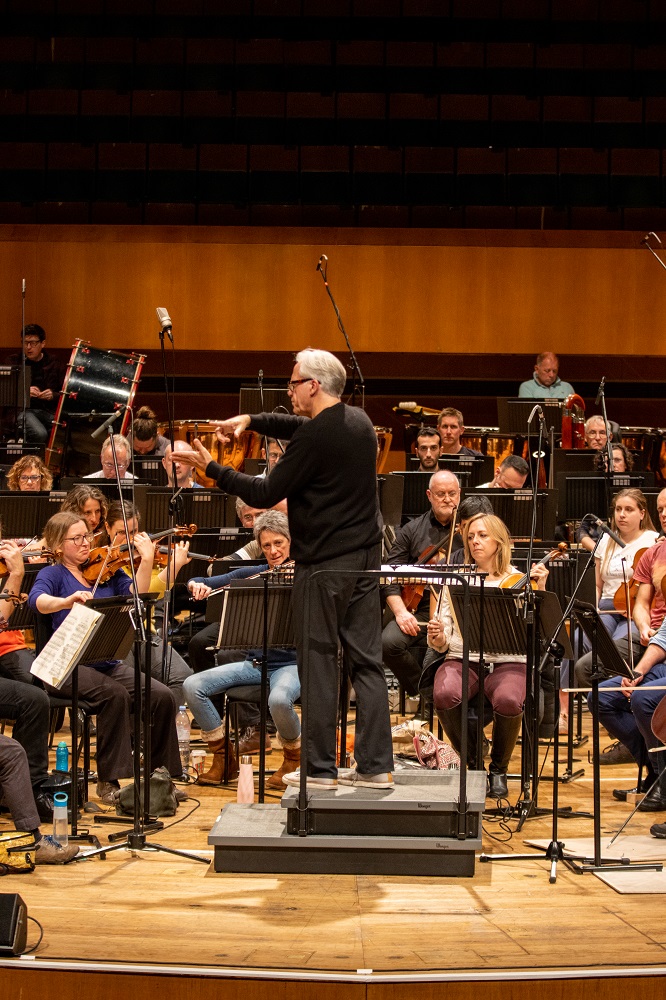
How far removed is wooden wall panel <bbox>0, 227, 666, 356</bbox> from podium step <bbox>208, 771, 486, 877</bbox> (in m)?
7.52

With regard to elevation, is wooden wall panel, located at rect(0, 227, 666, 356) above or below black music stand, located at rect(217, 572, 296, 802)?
above

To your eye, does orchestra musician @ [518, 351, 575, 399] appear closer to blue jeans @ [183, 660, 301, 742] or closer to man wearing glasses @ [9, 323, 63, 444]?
man wearing glasses @ [9, 323, 63, 444]

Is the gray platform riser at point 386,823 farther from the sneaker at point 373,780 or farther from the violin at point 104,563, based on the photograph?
the violin at point 104,563

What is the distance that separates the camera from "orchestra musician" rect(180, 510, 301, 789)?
191 inches

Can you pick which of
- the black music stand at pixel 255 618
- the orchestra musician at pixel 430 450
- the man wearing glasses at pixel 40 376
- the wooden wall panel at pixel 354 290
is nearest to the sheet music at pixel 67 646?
the black music stand at pixel 255 618

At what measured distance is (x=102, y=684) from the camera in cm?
461

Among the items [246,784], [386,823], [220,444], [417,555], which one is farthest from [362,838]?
[220,444]

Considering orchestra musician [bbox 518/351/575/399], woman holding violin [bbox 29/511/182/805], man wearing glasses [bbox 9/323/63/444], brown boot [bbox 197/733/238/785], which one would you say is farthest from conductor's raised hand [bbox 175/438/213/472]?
orchestra musician [bbox 518/351/575/399]

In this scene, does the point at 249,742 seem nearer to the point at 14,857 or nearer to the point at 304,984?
the point at 14,857

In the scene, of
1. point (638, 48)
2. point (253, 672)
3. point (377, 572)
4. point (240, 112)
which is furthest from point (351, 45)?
point (377, 572)

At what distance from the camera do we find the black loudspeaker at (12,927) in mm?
2912

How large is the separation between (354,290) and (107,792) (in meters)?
7.04

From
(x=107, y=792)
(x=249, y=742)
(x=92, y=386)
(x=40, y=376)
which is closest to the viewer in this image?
(x=107, y=792)

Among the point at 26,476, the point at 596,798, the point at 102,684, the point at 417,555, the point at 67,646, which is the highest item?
the point at 26,476
